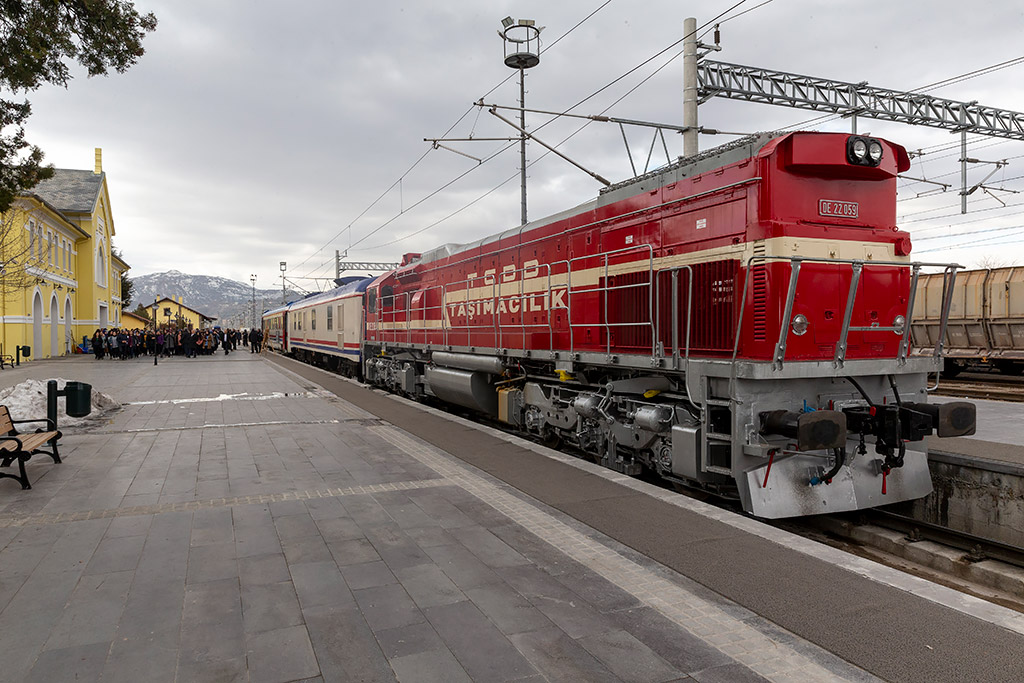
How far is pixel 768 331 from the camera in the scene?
5.61 meters

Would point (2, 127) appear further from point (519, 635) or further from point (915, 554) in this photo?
point (915, 554)

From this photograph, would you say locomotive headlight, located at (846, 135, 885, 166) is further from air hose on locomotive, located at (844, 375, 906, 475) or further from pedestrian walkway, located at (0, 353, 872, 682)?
pedestrian walkway, located at (0, 353, 872, 682)

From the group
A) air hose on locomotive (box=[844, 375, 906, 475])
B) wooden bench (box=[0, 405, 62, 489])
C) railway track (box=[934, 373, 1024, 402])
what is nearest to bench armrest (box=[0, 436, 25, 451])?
wooden bench (box=[0, 405, 62, 489])

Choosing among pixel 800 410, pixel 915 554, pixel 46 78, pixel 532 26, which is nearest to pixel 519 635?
pixel 800 410

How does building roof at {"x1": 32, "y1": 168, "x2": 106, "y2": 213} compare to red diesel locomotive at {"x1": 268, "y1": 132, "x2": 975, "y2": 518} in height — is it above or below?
above

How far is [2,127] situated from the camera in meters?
7.32

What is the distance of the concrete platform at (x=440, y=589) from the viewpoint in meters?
3.07

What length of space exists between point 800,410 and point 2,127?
9.44 meters

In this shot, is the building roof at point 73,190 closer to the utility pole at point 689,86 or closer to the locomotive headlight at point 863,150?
the utility pole at point 689,86

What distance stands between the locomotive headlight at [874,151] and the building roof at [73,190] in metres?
44.1

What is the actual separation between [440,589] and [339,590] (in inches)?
25.2

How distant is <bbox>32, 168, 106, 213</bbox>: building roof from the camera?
38644 mm

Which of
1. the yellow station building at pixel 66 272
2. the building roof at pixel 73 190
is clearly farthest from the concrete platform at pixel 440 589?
the building roof at pixel 73 190

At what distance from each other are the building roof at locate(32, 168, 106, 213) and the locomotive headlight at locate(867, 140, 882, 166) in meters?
44.1
